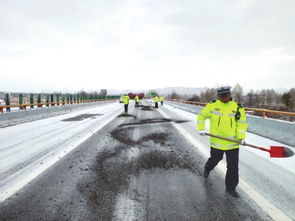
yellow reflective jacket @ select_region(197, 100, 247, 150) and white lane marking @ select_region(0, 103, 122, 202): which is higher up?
yellow reflective jacket @ select_region(197, 100, 247, 150)

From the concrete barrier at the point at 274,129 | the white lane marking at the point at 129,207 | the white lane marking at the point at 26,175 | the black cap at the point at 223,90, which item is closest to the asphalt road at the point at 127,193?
the white lane marking at the point at 129,207

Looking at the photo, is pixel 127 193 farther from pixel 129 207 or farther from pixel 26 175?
pixel 26 175

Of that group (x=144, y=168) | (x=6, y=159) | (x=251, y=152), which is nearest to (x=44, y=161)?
(x=6, y=159)

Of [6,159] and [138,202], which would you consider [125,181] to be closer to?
[138,202]

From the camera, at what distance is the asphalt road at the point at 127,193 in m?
2.55

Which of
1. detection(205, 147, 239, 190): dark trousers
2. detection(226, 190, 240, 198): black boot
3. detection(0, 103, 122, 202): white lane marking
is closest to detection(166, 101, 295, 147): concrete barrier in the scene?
detection(205, 147, 239, 190): dark trousers

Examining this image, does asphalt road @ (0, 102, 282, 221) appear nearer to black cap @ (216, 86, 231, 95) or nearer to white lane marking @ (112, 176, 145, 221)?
white lane marking @ (112, 176, 145, 221)

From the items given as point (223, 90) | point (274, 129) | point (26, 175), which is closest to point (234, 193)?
point (223, 90)

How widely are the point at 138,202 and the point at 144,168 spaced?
4.63 ft

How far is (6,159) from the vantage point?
4758 mm

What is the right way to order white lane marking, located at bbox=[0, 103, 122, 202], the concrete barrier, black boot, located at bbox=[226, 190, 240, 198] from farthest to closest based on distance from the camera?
1. the concrete barrier
2. white lane marking, located at bbox=[0, 103, 122, 202]
3. black boot, located at bbox=[226, 190, 240, 198]

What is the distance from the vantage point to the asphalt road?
2.55 metres

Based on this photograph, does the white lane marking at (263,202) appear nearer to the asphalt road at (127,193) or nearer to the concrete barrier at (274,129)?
the asphalt road at (127,193)

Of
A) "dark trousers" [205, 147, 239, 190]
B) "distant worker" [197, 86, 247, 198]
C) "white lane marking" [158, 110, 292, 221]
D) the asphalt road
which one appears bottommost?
the asphalt road
